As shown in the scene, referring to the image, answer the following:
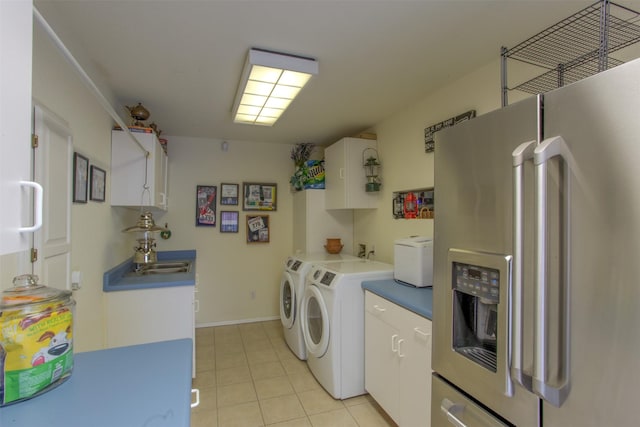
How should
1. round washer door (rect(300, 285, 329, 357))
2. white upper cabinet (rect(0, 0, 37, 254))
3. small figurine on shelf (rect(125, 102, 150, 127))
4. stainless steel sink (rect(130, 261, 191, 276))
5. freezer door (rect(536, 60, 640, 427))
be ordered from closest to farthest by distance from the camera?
white upper cabinet (rect(0, 0, 37, 254))
freezer door (rect(536, 60, 640, 427))
round washer door (rect(300, 285, 329, 357))
small figurine on shelf (rect(125, 102, 150, 127))
stainless steel sink (rect(130, 261, 191, 276))

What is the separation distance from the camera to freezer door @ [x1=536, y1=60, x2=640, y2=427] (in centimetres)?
69

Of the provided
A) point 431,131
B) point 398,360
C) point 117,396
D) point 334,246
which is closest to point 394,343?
point 398,360

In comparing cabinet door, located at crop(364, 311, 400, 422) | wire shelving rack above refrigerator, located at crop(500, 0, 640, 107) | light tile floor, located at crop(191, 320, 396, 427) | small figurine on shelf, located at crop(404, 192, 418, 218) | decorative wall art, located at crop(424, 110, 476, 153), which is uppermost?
wire shelving rack above refrigerator, located at crop(500, 0, 640, 107)

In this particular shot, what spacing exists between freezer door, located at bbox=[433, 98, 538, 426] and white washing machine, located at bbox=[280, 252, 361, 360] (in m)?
1.75

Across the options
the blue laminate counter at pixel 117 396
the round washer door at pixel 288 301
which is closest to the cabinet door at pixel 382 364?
the round washer door at pixel 288 301

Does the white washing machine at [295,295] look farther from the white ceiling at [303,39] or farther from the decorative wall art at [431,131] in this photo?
the white ceiling at [303,39]

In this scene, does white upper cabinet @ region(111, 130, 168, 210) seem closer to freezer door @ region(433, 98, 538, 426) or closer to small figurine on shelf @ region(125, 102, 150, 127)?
small figurine on shelf @ region(125, 102, 150, 127)

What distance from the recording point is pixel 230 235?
4.03m

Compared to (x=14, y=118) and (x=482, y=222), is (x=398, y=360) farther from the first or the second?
(x=14, y=118)

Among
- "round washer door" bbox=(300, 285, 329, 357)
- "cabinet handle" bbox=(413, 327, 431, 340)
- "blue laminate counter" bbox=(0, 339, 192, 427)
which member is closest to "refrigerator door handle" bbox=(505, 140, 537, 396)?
"cabinet handle" bbox=(413, 327, 431, 340)

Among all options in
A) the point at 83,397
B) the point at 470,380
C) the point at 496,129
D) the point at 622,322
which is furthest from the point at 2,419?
the point at 496,129

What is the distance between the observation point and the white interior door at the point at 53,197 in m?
1.37

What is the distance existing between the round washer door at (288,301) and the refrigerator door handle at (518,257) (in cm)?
231

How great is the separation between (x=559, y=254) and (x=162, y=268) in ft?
10.9
